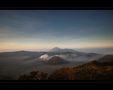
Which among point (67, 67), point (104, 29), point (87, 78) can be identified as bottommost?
point (87, 78)

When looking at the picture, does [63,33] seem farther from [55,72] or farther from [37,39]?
[55,72]

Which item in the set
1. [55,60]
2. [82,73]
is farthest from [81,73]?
[55,60]

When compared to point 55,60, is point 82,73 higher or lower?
lower

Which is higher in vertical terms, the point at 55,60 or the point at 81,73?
the point at 55,60

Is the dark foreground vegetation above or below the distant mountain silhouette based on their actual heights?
below

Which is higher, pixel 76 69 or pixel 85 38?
pixel 85 38

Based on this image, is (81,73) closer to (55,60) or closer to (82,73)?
(82,73)

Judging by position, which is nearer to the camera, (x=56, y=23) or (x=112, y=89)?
(x=112, y=89)

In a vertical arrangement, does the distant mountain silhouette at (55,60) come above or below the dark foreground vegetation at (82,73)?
above

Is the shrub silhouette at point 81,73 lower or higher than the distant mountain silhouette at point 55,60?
lower
